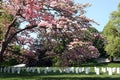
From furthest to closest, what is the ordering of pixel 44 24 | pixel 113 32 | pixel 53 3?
1. pixel 113 32
2. pixel 53 3
3. pixel 44 24

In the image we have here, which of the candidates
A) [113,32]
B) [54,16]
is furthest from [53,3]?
[113,32]

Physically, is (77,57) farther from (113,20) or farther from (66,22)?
(113,20)

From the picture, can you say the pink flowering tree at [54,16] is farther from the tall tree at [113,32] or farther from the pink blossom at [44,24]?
the tall tree at [113,32]

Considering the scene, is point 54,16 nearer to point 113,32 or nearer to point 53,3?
point 53,3

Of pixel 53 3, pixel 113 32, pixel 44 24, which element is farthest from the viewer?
pixel 113 32

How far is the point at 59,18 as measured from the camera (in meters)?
21.8

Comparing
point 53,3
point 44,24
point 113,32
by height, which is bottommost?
point 113,32

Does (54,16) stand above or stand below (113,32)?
above

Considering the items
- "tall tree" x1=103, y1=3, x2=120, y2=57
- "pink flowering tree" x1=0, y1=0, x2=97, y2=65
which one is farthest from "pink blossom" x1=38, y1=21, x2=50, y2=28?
"tall tree" x1=103, y1=3, x2=120, y2=57

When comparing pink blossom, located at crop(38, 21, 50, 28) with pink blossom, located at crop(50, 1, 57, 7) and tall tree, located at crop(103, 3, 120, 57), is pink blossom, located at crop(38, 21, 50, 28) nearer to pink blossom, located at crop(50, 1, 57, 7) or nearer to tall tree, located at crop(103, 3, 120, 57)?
pink blossom, located at crop(50, 1, 57, 7)

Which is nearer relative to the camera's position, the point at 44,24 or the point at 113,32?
the point at 44,24

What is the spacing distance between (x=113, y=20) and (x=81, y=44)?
144 feet

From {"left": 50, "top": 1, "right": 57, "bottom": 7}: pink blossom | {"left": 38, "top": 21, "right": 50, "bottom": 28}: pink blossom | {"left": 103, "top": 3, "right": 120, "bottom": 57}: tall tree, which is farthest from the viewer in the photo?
{"left": 103, "top": 3, "right": 120, "bottom": 57}: tall tree

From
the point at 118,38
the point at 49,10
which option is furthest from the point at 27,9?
the point at 118,38
